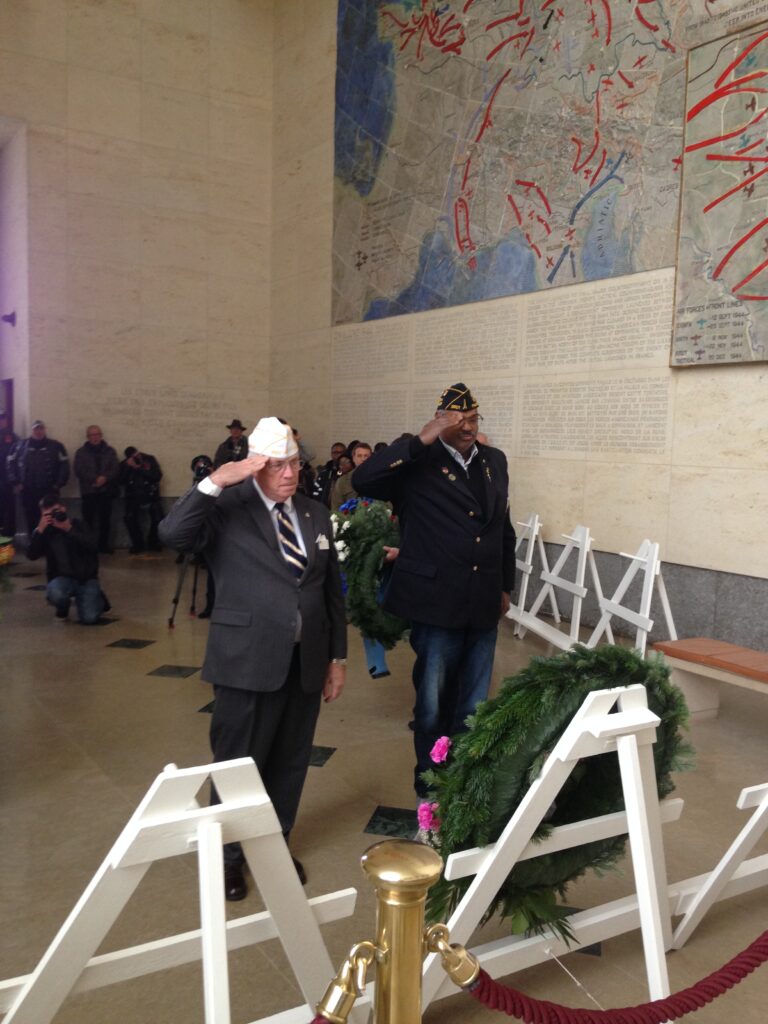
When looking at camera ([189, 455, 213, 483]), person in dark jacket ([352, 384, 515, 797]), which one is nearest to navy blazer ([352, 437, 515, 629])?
person in dark jacket ([352, 384, 515, 797])

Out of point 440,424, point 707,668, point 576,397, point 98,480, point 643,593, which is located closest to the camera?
point 440,424

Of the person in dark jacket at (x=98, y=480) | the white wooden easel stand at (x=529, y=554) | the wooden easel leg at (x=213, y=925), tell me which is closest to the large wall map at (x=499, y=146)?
the white wooden easel stand at (x=529, y=554)

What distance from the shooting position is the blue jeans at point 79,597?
719 centimetres

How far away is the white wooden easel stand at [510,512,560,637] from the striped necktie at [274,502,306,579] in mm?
4471

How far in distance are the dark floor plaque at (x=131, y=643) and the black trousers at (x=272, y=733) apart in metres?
3.70

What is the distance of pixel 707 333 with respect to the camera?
7047 millimetres

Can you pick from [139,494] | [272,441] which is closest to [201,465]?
[139,494]

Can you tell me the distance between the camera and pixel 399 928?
4.22ft

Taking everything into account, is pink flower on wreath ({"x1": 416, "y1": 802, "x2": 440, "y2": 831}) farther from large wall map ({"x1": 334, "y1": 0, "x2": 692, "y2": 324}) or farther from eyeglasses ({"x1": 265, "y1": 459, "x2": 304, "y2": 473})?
large wall map ({"x1": 334, "y1": 0, "x2": 692, "y2": 324})

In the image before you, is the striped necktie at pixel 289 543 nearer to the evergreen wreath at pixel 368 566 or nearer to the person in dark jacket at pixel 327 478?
the evergreen wreath at pixel 368 566

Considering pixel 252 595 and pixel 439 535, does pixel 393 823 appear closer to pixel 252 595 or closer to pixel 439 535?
pixel 439 535

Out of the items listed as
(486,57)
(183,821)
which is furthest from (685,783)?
(486,57)

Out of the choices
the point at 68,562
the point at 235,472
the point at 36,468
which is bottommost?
the point at 68,562

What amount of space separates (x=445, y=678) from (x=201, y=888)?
6.58 feet
